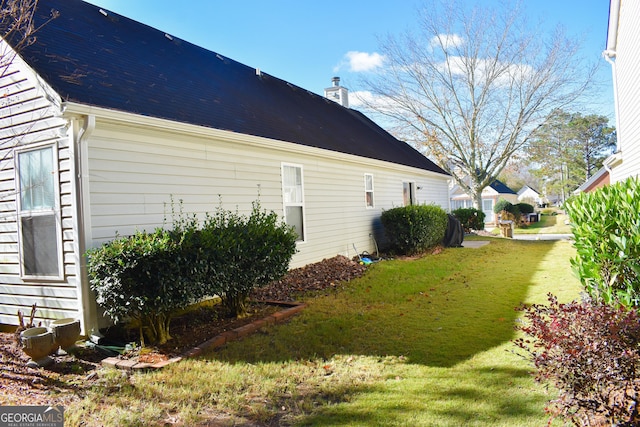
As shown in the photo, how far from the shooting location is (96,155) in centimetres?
527

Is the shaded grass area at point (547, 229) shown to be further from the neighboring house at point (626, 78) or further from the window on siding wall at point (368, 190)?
the window on siding wall at point (368, 190)

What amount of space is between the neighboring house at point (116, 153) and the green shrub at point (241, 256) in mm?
1278

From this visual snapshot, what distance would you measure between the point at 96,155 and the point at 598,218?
598 centimetres

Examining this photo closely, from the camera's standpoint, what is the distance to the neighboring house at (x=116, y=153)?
5.16m

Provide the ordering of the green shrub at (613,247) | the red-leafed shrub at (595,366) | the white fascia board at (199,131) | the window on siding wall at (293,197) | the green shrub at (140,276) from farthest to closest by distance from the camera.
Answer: the window on siding wall at (293,197) → the white fascia board at (199,131) → the green shrub at (140,276) → the green shrub at (613,247) → the red-leafed shrub at (595,366)

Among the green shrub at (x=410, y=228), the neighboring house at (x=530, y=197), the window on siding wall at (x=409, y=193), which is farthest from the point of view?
the neighboring house at (x=530, y=197)

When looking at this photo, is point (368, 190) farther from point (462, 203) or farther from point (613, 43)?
point (462, 203)

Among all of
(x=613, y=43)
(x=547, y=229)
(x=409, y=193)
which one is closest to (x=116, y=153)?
(x=409, y=193)

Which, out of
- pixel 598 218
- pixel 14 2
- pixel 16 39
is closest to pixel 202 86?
pixel 16 39

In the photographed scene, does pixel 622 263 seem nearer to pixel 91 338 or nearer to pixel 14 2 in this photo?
pixel 91 338

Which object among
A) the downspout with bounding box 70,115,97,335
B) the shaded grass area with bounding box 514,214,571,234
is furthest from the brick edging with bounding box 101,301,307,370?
the shaded grass area with bounding box 514,214,571,234

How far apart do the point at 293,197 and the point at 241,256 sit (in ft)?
12.9

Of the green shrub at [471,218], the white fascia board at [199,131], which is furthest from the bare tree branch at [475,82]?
the white fascia board at [199,131]

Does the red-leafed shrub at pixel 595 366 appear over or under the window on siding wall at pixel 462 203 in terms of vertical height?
under
